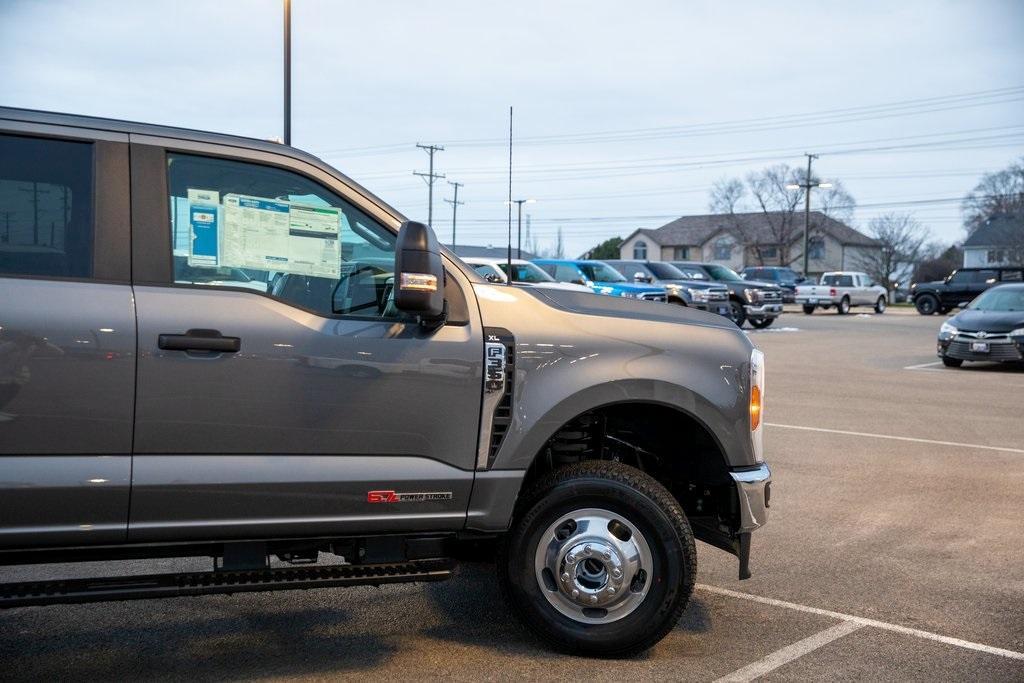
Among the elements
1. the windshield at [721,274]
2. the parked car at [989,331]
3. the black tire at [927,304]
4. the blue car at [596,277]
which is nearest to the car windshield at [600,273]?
the blue car at [596,277]

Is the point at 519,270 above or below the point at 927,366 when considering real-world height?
above

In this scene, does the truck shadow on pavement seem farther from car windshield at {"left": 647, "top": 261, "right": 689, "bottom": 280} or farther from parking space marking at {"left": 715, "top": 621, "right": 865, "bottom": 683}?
car windshield at {"left": 647, "top": 261, "right": 689, "bottom": 280}

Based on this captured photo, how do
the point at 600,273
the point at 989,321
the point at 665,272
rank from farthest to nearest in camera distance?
the point at 665,272 → the point at 600,273 → the point at 989,321

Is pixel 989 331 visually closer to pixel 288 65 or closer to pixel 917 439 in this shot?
pixel 917 439

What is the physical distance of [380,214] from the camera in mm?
4172

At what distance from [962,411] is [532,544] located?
9750mm

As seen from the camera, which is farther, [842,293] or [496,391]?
[842,293]

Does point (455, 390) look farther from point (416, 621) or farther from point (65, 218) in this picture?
point (65, 218)

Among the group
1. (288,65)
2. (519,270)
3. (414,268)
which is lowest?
(414,268)

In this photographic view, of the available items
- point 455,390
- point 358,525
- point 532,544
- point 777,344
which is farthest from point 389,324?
point 777,344

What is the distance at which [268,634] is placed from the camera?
4.60m

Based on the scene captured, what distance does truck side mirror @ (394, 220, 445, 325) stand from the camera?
3865mm

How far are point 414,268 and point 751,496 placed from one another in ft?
6.01

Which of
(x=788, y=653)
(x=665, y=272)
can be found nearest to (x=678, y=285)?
(x=665, y=272)
